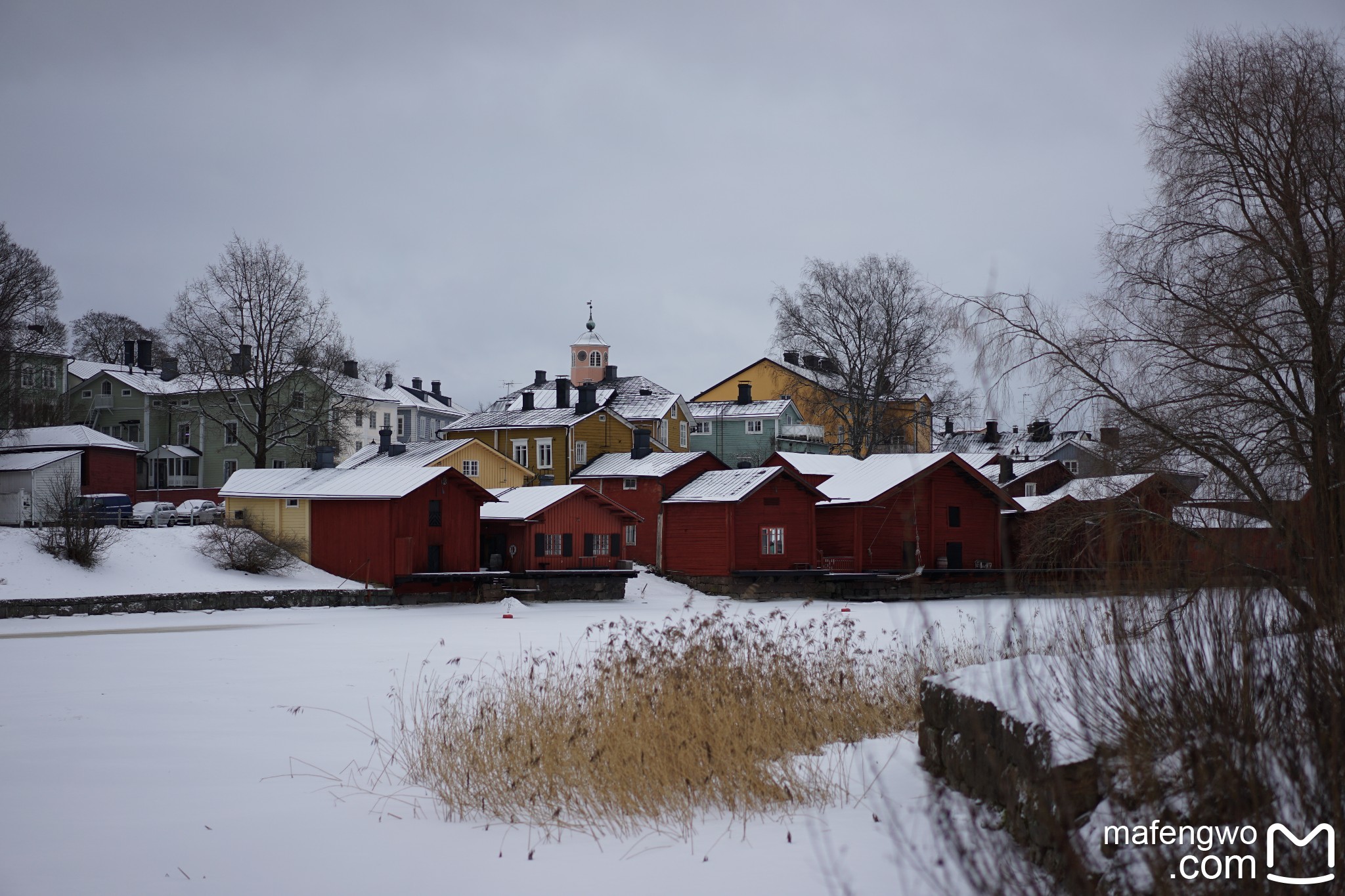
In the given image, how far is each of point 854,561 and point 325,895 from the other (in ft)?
131

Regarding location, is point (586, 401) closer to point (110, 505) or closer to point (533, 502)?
point (533, 502)

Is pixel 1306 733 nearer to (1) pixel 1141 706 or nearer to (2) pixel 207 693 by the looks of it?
(1) pixel 1141 706

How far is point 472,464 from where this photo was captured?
5225cm

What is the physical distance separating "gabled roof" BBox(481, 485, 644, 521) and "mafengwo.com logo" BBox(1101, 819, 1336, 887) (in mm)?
38355

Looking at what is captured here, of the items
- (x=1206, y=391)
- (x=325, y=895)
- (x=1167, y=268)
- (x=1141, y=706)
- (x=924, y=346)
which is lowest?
(x=325, y=895)

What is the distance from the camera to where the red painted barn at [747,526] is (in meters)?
45.6

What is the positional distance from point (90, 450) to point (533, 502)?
2280 cm

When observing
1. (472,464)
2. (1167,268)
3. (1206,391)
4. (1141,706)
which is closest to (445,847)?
(1141,706)

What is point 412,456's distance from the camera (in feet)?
153

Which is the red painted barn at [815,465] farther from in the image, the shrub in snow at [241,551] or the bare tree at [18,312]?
the bare tree at [18,312]

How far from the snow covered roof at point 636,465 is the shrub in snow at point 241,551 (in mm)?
15810

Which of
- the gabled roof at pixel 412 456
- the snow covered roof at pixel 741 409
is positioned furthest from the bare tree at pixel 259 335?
the snow covered roof at pixel 741 409

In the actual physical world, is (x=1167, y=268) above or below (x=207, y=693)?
above

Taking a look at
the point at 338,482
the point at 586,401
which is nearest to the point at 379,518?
the point at 338,482
